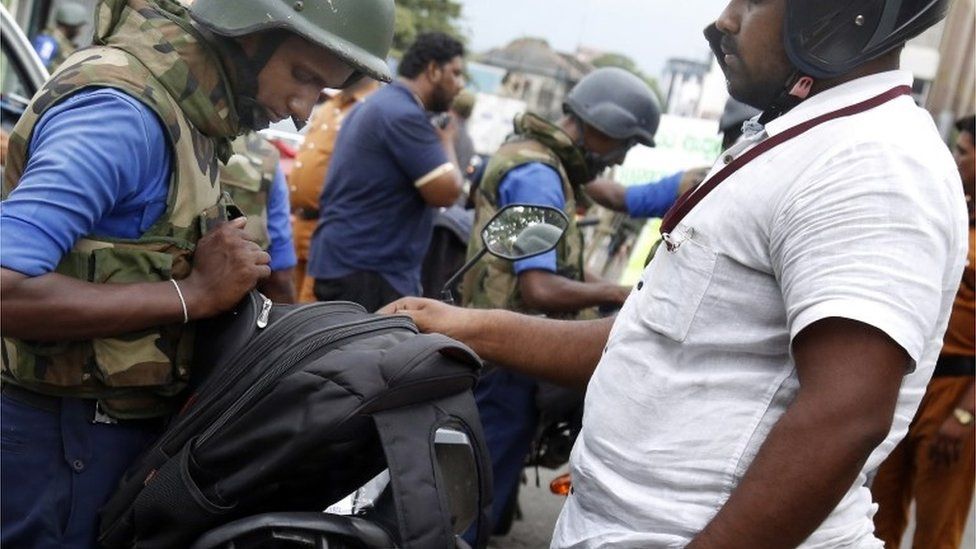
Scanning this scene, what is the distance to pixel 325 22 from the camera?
7.80 ft

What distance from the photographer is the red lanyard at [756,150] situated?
180 cm

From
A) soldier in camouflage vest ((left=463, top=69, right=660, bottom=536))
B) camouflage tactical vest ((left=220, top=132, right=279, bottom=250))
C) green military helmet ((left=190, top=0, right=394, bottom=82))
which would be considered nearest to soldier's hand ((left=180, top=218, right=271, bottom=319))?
green military helmet ((left=190, top=0, right=394, bottom=82))

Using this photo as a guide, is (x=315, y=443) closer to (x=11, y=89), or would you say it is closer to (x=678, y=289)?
(x=678, y=289)

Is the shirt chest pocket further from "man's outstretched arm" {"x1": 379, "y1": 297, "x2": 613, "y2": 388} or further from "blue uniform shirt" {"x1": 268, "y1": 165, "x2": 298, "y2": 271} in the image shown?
"blue uniform shirt" {"x1": 268, "y1": 165, "x2": 298, "y2": 271}

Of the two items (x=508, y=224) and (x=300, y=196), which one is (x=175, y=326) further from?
(x=300, y=196)

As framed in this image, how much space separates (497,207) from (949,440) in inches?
86.0

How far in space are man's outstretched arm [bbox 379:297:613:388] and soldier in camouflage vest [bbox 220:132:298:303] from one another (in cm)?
115

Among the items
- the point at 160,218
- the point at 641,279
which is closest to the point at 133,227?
the point at 160,218

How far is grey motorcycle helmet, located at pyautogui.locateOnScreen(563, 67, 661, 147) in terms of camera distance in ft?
15.6

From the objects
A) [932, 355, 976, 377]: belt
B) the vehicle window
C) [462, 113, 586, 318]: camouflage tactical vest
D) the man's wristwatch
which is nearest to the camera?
[462, 113, 586, 318]: camouflage tactical vest

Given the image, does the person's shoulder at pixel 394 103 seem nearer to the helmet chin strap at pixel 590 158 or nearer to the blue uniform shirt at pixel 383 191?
the blue uniform shirt at pixel 383 191

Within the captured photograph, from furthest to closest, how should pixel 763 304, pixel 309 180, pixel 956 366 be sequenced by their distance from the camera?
pixel 309 180
pixel 956 366
pixel 763 304

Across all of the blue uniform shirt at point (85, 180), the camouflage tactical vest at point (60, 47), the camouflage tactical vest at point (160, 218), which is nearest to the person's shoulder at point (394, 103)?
the camouflage tactical vest at point (160, 218)

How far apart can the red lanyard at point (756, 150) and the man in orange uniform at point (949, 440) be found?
3535 millimetres
